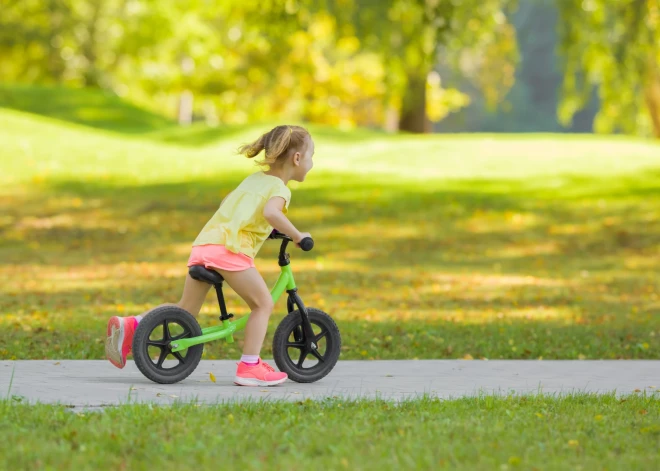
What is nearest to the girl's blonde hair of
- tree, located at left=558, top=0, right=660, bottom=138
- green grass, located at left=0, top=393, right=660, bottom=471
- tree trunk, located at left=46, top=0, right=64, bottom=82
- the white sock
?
the white sock

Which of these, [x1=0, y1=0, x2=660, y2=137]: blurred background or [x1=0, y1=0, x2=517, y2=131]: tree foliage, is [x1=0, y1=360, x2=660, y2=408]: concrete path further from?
[x1=0, y1=0, x2=517, y2=131]: tree foliage

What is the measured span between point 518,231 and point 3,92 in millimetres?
19663

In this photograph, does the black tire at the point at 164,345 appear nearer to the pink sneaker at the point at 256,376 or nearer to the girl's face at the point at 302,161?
the pink sneaker at the point at 256,376

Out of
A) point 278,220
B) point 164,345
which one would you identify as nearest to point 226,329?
point 164,345

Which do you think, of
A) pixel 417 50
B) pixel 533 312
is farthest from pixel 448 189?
pixel 533 312

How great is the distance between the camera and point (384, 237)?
17359 mm

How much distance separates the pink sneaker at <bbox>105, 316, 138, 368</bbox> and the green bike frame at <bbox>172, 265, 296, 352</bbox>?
0.89 feet

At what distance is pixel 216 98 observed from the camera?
148 ft

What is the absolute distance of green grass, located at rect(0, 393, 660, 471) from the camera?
13.7ft

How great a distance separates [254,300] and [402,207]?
1350 centimetres

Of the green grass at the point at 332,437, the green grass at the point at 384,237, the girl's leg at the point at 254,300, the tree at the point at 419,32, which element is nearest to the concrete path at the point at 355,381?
the girl's leg at the point at 254,300

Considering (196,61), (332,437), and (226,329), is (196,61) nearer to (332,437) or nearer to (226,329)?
(226,329)

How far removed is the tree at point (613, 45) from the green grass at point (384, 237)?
212cm

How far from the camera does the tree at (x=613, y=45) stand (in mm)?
16891
